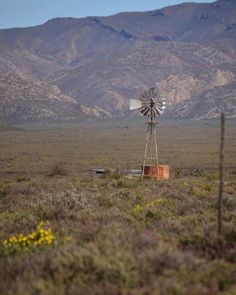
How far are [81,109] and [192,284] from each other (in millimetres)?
165492

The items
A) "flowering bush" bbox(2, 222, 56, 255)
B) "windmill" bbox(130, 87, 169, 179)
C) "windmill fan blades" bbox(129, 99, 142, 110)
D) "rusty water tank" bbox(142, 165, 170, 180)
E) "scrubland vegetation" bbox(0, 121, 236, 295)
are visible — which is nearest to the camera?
"scrubland vegetation" bbox(0, 121, 236, 295)

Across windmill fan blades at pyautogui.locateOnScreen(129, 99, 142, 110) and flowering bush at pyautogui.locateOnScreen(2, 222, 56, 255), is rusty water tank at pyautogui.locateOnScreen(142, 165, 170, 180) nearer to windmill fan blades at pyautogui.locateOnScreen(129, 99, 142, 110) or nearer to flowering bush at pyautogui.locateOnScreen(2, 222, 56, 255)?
windmill fan blades at pyautogui.locateOnScreen(129, 99, 142, 110)

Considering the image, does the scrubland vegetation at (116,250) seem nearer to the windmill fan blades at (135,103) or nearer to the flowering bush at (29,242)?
the flowering bush at (29,242)

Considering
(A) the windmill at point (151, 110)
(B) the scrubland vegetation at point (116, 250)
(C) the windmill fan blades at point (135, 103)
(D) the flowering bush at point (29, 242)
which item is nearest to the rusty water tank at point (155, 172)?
(A) the windmill at point (151, 110)

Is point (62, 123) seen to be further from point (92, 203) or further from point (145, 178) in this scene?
point (92, 203)

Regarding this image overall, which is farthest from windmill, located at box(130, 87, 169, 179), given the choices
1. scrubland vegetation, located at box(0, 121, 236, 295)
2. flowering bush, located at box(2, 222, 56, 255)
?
flowering bush, located at box(2, 222, 56, 255)

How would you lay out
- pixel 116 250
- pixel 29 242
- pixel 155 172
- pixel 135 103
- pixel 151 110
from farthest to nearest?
pixel 135 103 → pixel 151 110 → pixel 155 172 → pixel 29 242 → pixel 116 250

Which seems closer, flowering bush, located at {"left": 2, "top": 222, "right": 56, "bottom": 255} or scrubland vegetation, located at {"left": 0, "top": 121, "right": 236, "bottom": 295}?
scrubland vegetation, located at {"left": 0, "top": 121, "right": 236, "bottom": 295}

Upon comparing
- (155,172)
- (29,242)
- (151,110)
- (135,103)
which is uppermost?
(135,103)

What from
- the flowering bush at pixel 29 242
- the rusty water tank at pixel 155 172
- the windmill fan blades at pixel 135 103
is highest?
the windmill fan blades at pixel 135 103

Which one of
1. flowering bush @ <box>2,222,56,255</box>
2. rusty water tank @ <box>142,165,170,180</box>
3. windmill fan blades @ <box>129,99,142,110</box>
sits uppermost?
windmill fan blades @ <box>129,99,142,110</box>

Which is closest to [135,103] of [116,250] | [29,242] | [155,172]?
[155,172]

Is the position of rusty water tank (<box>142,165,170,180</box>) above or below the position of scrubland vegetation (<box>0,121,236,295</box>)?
below

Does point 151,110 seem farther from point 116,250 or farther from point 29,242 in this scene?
point 116,250
